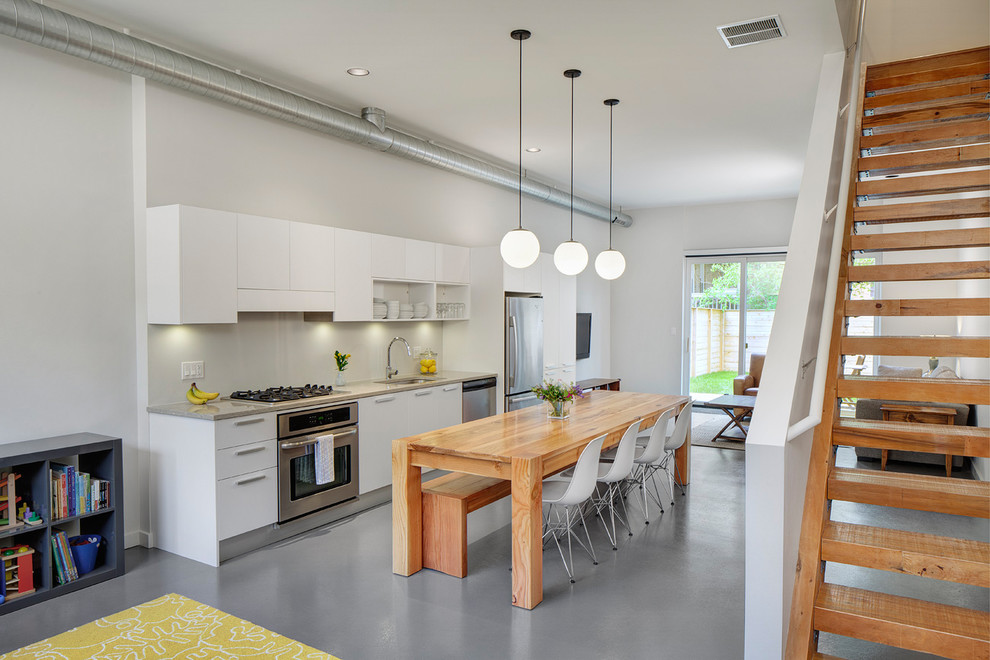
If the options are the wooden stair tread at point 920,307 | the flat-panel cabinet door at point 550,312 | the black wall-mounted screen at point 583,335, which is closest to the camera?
the wooden stair tread at point 920,307

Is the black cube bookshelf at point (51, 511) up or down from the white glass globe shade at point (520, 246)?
down

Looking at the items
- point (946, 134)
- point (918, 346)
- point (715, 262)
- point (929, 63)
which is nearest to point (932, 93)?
point (929, 63)

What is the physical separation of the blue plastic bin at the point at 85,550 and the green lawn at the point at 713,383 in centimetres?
876

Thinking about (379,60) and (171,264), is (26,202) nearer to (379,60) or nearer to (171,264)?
(171,264)

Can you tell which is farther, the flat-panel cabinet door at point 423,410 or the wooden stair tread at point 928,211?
the flat-panel cabinet door at point 423,410

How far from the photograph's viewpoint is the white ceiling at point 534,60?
3836mm

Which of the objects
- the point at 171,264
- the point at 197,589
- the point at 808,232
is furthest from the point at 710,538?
the point at 171,264

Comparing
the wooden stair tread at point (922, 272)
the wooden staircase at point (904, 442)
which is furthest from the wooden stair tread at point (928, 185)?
the wooden stair tread at point (922, 272)

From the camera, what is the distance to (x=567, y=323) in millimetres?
8039

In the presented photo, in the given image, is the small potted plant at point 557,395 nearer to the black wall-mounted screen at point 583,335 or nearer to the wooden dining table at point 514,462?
the wooden dining table at point 514,462

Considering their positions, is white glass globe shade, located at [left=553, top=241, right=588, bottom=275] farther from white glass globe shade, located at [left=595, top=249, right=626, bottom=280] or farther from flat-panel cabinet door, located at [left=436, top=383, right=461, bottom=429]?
flat-panel cabinet door, located at [left=436, top=383, right=461, bottom=429]

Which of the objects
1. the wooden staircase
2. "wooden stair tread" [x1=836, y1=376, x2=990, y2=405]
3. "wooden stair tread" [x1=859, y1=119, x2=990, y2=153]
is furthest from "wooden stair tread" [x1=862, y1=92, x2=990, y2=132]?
"wooden stair tread" [x1=836, y1=376, x2=990, y2=405]

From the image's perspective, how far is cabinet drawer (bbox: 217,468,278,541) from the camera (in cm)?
406

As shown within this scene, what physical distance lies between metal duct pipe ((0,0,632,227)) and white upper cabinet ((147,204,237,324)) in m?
0.82
